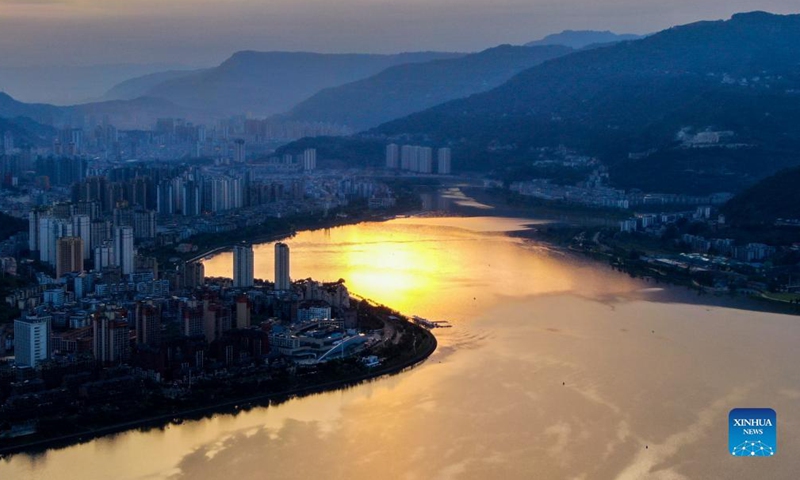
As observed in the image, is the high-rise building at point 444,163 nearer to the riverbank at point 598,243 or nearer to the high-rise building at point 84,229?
the riverbank at point 598,243

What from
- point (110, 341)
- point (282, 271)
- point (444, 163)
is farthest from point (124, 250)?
point (444, 163)

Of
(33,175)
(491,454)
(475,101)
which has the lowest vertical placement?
(491,454)

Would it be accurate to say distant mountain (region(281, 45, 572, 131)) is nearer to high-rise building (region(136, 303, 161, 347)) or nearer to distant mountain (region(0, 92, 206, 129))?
distant mountain (region(0, 92, 206, 129))

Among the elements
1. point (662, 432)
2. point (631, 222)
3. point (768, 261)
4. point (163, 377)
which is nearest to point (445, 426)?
point (662, 432)

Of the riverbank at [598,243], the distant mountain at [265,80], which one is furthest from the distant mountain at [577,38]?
the riverbank at [598,243]

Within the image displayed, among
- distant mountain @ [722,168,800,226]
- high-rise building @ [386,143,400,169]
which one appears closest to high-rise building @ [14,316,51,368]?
distant mountain @ [722,168,800,226]

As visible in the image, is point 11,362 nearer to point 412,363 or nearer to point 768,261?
point 412,363
